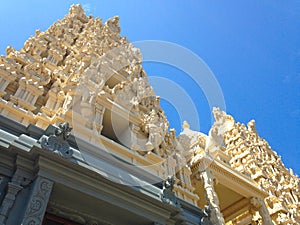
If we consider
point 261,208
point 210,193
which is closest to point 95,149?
point 210,193

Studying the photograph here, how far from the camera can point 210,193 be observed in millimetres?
12906

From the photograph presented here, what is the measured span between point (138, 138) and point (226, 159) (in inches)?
328

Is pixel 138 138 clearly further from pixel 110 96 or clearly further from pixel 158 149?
pixel 110 96

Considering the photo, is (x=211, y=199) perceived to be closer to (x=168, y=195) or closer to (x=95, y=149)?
(x=168, y=195)

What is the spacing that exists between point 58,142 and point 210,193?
757 centimetres

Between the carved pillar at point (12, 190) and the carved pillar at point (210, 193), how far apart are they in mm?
6751

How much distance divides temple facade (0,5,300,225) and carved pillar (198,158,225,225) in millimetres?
53

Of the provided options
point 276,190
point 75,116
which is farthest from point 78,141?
point 276,190

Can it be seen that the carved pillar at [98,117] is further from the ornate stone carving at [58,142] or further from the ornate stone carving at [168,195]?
the ornate stone carving at [168,195]

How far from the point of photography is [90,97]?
11617 millimetres

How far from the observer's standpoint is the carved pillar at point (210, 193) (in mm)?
11742

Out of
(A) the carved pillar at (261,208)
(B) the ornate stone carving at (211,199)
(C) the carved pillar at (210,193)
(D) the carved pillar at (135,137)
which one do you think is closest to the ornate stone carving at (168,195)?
(B) the ornate stone carving at (211,199)

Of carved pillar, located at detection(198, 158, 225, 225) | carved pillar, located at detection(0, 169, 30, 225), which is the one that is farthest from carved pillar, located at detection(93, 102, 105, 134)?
carved pillar, located at detection(198, 158, 225, 225)

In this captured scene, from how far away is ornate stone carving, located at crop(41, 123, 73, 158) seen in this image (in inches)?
294
